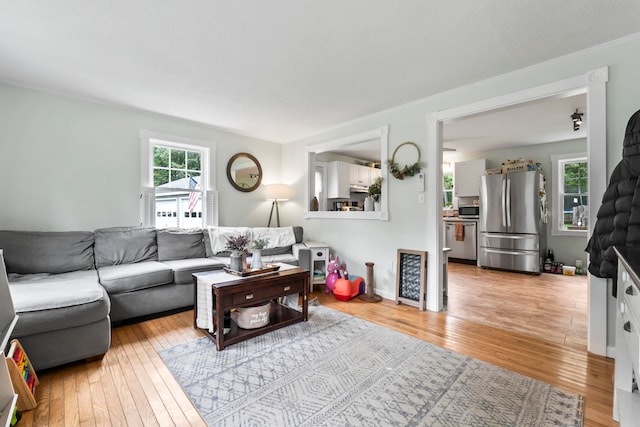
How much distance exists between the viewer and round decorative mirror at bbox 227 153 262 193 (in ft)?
15.1

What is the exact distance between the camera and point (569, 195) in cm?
547

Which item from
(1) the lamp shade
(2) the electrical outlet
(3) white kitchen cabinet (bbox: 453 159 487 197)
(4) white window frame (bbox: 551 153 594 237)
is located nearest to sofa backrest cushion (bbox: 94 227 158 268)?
(1) the lamp shade

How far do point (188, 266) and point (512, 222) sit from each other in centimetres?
541

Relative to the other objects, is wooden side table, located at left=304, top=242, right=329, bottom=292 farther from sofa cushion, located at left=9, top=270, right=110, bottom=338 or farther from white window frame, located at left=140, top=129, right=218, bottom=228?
sofa cushion, located at left=9, top=270, right=110, bottom=338

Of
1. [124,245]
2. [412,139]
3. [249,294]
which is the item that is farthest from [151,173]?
[412,139]

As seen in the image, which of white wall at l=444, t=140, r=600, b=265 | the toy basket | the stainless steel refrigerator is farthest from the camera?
white wall at l=444, t=140, r=600, b=265

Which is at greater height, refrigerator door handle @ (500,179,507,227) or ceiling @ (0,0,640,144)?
ceiling @ (0,0,640,144)

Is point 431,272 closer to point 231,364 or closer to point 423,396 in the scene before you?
point 423,396

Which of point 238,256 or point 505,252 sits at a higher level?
point 238,256

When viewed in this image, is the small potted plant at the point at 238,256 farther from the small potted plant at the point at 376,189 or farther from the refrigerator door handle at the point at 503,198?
the refrigerator door handle at the point at 503,198

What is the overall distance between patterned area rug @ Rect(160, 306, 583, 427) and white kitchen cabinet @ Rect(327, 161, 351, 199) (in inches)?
146

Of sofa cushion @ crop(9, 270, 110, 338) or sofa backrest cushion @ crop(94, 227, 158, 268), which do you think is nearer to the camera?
sofa cushion @ crop(9, 270, 110, 338)

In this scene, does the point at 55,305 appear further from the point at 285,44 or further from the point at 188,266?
the point at 285,44

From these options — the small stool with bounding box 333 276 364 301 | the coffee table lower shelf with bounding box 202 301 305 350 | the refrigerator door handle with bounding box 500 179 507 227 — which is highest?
the refrigerator door handle with bounding box 500 179 507 227
